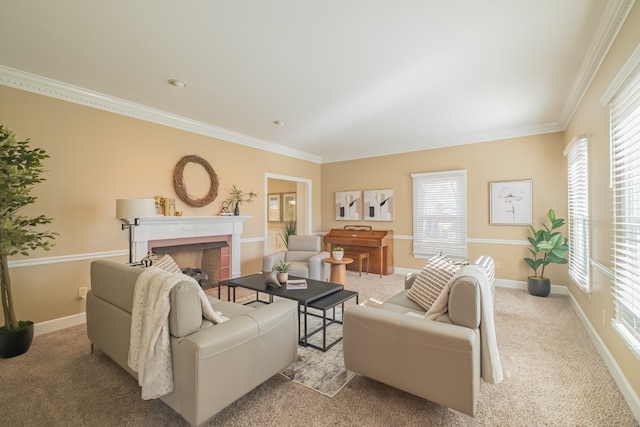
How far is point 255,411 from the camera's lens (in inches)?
69.6

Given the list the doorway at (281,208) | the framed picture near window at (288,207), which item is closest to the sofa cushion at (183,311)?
the doorway at (281,208)

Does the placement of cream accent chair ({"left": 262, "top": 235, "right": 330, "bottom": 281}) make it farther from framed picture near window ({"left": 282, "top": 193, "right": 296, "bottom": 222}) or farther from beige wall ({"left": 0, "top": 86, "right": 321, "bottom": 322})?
framed picture near window ({"left": 282, "top": 193, "right": 296, "bottom": 222})

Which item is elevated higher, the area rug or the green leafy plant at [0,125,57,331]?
the green leafy plant at [0,125,57,331]

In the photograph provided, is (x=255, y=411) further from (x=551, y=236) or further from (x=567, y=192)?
(x=567, y=192)

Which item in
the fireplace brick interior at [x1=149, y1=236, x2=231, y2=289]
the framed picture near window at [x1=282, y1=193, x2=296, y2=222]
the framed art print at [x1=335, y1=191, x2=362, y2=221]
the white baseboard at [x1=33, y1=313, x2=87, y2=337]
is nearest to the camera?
the white baseboard at [x1=33, y1=313, x2=87, y2=337]

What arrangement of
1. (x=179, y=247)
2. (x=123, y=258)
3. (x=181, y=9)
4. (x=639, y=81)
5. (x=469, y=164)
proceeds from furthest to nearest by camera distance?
(x=469, y=164) → (x=179, y=247) → (x=123, y=258) → (x=181, y=9) → (x=639, y=81)

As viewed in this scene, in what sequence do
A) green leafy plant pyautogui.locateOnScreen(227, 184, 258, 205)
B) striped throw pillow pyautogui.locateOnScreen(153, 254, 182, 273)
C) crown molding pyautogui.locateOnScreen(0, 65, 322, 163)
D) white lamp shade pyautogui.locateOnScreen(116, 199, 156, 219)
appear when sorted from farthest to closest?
1. green leafy plant pyautogui.locateOnScreen(227, 184, 258, 205)
2. white lamp shade pyautogui.locateOnScreen(116, 199, 156, 219)
3. crown molding pyautogui.locateOnScreen(0, 65, 322, 163)
4. striped throw pillow pyautogui.locateOnScreen(153, 254, 182, 273)

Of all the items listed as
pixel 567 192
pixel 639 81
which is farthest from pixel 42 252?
pixel 567 192

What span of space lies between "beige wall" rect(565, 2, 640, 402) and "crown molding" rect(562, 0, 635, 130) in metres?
0.06

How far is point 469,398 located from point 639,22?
2422 mm

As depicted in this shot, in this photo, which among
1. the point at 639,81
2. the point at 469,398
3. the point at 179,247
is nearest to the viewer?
the point at 469,398

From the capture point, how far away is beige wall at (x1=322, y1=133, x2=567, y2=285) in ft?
14.3

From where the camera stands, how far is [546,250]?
4012 millimetres

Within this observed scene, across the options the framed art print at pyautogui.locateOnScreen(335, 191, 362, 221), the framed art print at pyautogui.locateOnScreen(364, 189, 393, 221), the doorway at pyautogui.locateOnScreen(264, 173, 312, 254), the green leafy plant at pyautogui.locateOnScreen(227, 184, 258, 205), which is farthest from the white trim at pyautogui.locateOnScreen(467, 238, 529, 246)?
the green leafy plant at pyautogui.locateOnScreen(227, 184, 258, 205)
